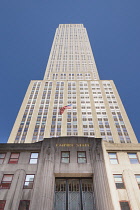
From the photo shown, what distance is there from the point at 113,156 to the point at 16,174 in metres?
12.9

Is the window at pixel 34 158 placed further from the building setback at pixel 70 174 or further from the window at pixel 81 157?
the window at pixel 81 157

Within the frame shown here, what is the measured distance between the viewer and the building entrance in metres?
20.1

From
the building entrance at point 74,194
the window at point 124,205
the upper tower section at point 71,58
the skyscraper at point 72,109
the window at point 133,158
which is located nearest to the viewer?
the window at point 124,205

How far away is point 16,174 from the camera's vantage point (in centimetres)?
2153

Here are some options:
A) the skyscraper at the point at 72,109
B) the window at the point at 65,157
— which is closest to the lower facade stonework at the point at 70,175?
the window at the point at 65,157

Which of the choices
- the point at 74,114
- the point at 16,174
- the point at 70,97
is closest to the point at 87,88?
the point at 70,97

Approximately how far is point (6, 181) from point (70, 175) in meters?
7.74

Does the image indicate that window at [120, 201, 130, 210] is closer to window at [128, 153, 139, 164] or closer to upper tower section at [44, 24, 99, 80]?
window at [128, 153, 139, 164]

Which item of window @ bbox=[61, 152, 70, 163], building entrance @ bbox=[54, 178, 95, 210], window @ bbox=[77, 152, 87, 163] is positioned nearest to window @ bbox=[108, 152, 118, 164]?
window @ bbox=[77, 152, 87, 163]

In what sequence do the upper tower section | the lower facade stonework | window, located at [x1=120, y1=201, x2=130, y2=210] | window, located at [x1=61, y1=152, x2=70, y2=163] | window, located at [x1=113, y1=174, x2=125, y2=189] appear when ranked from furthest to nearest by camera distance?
the upper tower section
window, located at [x1=61, y1=152, x2=70, y2=163]
window, located at [x1=113, y1=174, x2=125, y2=189]
the lower facade stonework
window, located at [x1=120, y1=201, x2=130, y2=210]

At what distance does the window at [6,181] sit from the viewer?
20625mm

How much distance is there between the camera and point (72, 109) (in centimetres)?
7531

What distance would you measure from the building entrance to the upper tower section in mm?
83487

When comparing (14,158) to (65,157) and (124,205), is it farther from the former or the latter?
(124,205)
